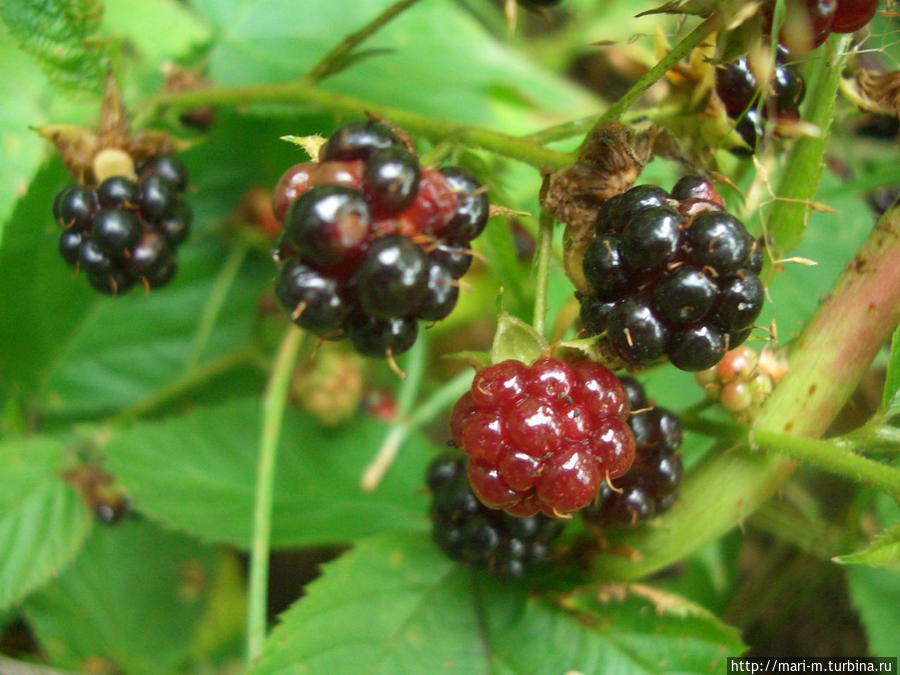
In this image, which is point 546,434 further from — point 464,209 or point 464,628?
point 464,628

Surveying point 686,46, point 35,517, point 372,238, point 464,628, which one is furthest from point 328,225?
point 35,517

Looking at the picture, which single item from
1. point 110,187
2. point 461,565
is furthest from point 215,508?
point 110,187

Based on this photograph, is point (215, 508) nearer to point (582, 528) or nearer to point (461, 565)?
point (461, 565)

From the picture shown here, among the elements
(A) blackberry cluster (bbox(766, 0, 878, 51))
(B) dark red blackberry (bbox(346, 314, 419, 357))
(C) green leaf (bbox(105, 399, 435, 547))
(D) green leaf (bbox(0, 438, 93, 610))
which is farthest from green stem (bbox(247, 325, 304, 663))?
(A) blackberry cluster (bbox(766, 0, 878, 51))

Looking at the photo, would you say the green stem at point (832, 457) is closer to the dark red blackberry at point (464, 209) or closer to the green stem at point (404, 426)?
the dark red blackberry at point (464, 209)

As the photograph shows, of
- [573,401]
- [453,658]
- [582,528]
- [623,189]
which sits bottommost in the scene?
[453,658]

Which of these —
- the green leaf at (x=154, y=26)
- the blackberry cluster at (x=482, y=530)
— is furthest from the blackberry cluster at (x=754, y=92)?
the green leaf at (x=154, y=26)
